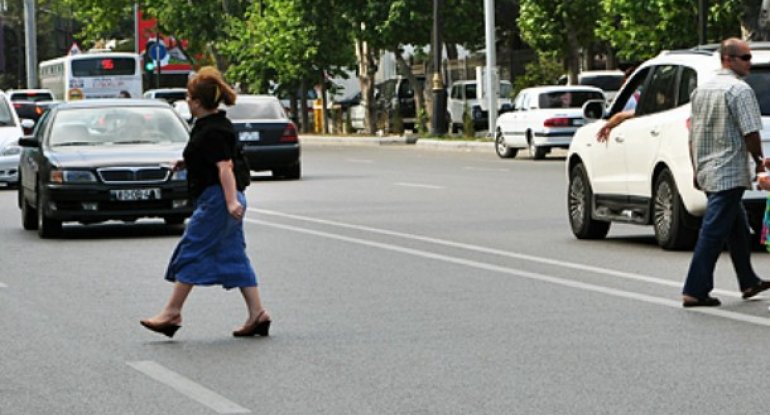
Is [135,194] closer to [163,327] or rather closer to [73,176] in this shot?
[73,176]

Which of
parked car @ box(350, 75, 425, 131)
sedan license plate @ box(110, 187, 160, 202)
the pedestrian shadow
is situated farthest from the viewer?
parked car @ box(350, 75, 425, 131)

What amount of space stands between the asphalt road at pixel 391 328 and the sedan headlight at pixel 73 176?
Result: 25.0 inches

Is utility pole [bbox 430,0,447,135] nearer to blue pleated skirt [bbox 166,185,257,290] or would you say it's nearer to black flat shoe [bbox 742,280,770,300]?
black flat shoe [bbox 742,280,770,300]

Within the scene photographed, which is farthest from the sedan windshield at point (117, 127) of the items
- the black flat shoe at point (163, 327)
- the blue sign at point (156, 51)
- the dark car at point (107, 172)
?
the blue sign at point (156, 51)

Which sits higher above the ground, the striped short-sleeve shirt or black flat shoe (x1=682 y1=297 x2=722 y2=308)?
the striped short-sleeve shirt

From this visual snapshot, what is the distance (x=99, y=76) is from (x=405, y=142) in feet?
71.1

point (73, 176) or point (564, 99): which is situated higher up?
point (564, 99)

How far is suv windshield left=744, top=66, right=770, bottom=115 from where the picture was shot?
17.9m

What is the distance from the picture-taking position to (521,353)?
11.3 metres

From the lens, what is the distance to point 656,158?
60.2 feet

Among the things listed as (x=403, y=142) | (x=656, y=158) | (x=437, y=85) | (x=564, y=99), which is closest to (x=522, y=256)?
(x=656, y=158)

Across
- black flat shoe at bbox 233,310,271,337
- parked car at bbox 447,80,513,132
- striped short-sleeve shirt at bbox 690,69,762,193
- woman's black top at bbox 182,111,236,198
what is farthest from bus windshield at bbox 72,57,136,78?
black flat shoe at bbox 233,310,271,337

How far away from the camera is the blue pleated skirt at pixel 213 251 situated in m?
12.2

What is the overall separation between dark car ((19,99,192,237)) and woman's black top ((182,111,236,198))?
885 centimetres
